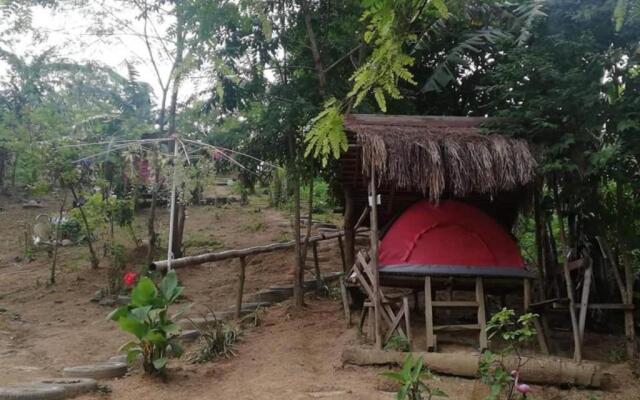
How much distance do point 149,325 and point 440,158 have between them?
3.55 metres

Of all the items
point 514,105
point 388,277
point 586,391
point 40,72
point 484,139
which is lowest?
point 586,391

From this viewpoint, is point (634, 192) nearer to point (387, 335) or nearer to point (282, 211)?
point (387, 335)

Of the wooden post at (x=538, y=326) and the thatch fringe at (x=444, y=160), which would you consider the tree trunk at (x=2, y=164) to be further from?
the wooden post at (x=538, y=326)

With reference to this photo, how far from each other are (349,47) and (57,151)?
233 inches

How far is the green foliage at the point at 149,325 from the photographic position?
5617 mm

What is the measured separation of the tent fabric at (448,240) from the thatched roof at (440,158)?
501mm

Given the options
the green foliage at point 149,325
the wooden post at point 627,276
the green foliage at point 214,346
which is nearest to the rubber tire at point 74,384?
the green foliage at point 149,325

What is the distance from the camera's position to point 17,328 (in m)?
8.74

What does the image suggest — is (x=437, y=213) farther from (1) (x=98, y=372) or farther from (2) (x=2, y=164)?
(2) (x=2, y=164)

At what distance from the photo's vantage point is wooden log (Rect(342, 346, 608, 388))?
5.58 meters

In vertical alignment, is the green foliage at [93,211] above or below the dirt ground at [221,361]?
above

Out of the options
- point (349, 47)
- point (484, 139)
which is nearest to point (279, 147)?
point (349, 47)

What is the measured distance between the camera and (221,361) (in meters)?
6.76

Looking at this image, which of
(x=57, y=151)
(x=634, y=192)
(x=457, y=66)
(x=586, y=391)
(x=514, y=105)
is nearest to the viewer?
(x=586, y=391)
